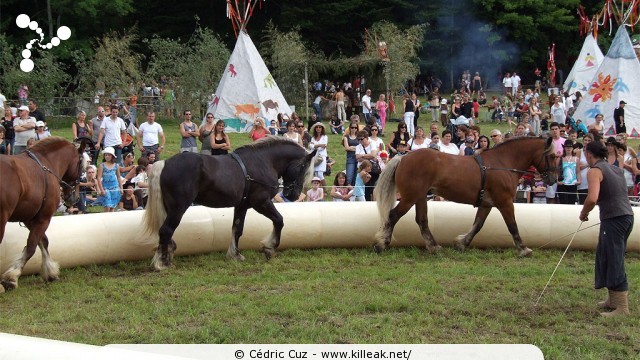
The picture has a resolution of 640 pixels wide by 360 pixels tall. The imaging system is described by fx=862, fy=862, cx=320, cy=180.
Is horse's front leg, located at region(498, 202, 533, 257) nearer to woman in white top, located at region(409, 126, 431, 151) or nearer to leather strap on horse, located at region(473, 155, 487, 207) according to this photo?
leather strap on horse, located at region(473, 155, 487, 207)

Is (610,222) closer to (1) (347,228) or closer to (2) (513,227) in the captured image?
(2) (513,227)

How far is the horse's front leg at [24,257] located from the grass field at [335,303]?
0.48 ft

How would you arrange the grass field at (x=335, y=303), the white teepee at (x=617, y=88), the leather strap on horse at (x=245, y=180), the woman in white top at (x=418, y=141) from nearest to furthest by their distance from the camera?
1. the grass field at (x=335, y=303)
2. the leather strap on horse at (x=245, y=180)
3. the woman in white top at (x=418, y=141)
4. the white teepee at (x=617, y=88)

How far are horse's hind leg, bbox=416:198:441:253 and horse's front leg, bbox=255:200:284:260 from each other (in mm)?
1951

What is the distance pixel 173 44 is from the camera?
33.5m

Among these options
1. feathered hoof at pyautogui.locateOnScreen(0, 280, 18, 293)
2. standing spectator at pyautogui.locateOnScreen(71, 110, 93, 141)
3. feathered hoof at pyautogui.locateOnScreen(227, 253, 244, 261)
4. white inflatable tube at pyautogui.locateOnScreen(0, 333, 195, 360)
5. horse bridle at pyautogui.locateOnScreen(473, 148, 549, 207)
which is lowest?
feathered hoof at pyautogui.locateOnScreen(227, 253, 244, 261)

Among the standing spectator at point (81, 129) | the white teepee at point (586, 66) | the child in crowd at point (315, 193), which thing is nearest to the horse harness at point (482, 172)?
the child in crowd at point (315, 193)

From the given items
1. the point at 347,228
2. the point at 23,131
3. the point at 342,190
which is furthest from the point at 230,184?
the point at 23,131

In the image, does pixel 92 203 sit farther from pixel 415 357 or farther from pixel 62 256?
pixel 415 357

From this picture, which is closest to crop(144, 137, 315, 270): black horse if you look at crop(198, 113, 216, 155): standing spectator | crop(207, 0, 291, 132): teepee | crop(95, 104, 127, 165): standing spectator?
crop(198, 113, 216, 155): standing spectator

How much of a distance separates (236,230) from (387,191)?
2.14 m

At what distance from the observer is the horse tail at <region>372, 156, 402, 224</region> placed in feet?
38.7

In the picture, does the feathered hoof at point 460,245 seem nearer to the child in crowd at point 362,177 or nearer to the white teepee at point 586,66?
the child in crowd at point 362,177

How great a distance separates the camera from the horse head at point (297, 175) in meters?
11.7
